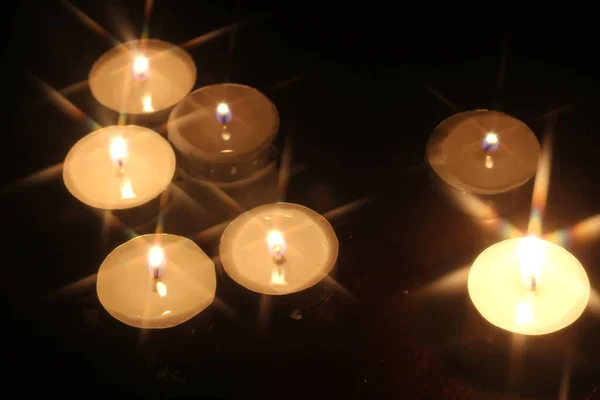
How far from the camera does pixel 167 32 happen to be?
1482 mm

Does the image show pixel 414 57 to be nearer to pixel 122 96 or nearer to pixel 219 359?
pixel 122 96

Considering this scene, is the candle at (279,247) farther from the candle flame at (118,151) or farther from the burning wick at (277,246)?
the candle flame at (118,151)

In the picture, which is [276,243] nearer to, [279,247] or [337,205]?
[279,247]

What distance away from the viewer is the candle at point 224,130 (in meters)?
1.18

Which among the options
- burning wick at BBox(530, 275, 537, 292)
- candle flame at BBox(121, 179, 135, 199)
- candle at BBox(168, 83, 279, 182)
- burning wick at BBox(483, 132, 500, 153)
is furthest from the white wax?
burning wick at BBox(530, 275, 537, 292)

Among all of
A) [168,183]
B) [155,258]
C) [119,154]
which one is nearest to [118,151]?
[119,154]

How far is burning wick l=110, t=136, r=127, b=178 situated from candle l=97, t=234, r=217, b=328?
0.18 m

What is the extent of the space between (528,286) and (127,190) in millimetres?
686

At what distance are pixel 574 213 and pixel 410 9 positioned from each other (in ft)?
1.99

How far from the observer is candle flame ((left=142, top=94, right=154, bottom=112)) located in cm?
131

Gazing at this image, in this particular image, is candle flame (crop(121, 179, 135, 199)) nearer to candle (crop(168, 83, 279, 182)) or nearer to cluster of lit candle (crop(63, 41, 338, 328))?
cluster of lit candle (crop(63, 41, 338, 328))

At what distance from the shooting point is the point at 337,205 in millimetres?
1199

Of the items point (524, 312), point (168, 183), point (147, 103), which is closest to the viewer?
point (524, 312)

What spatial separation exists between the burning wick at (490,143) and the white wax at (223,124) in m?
0.37
